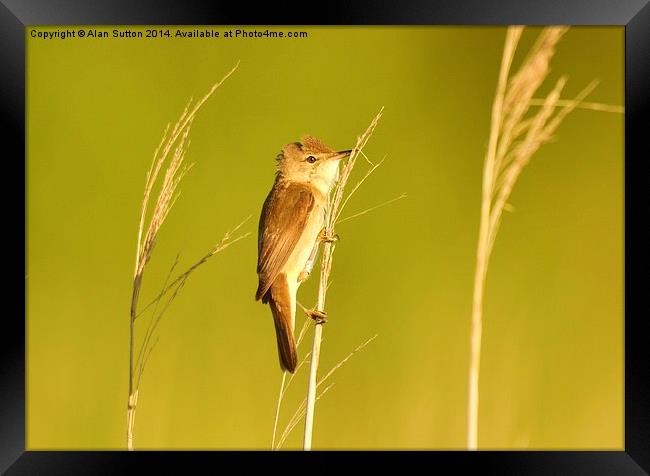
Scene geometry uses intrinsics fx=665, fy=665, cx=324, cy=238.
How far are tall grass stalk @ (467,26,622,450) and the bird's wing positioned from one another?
840 mm

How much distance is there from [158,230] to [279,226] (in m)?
0.56

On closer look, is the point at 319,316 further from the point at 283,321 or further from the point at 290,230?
the point at 290,230

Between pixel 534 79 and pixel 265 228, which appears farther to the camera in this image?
pixel 265 228

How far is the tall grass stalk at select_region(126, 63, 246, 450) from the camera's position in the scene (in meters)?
2.69

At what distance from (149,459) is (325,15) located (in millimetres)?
1997

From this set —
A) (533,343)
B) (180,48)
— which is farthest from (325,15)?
(533,343)

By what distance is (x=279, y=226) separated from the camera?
3.04 meters

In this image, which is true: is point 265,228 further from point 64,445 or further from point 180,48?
point 64,445

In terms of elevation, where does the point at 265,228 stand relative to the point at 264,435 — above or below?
above

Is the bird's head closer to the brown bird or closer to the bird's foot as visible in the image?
the brown bird

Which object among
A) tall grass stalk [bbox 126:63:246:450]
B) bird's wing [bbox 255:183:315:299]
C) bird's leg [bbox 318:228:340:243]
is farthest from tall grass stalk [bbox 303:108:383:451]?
tall grass stalk [bbox 126:63:246:450]

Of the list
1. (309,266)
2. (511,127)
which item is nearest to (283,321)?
(309,266)

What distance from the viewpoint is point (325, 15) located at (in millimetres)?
2727

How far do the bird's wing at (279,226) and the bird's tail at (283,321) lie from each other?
0.08 m
